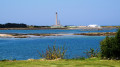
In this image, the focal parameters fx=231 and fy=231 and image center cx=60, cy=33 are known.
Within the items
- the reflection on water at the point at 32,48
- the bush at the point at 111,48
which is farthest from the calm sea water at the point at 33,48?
the bush at the point at 111,48

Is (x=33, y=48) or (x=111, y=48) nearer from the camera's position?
(x=111, y=48)

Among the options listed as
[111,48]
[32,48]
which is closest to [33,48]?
[32,48]

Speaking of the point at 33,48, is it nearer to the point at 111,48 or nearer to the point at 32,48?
the point at 32,48

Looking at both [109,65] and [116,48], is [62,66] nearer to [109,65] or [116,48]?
[109,65]

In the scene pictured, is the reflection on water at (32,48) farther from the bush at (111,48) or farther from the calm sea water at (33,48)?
the bush at (111,48)

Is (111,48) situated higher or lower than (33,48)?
higher

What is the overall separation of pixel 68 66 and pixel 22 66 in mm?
1681

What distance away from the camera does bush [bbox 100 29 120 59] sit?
10289 millimetres

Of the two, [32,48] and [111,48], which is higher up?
[111,48]

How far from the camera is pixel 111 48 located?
1031cm

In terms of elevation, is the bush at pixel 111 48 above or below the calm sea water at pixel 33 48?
above

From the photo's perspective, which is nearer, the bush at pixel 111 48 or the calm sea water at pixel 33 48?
the bush at pixel 111 48

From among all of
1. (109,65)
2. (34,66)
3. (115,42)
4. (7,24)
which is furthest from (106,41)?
(7,24)

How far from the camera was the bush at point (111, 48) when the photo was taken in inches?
405
